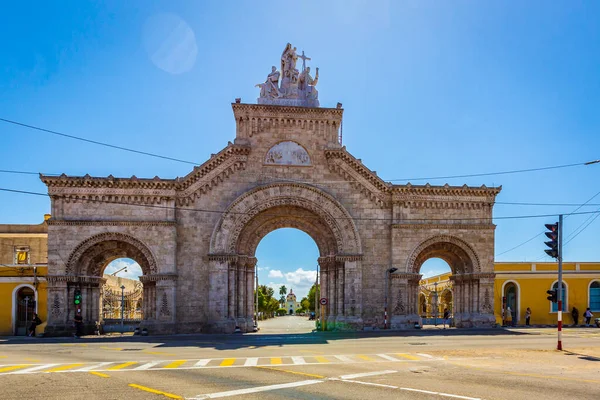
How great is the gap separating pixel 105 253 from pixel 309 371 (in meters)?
24.2

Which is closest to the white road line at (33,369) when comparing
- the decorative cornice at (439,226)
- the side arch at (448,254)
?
the decorative cornice at (439,226)

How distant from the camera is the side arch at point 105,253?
109ft

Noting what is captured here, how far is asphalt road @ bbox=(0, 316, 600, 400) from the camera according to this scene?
451 inches

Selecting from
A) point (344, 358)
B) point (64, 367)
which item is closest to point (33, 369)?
point (64, 367)

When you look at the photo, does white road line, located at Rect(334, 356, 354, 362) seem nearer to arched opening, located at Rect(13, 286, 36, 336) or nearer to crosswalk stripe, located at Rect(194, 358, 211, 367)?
crosswalk stripe, located at Rect(194, 358, 211, 367)

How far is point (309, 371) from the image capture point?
14.7 meters

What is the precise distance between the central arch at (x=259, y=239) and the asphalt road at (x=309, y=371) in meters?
10.4

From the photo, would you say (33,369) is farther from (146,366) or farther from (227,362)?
(227,362)

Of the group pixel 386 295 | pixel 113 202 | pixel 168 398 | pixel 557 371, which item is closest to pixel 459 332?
pixel 386 295

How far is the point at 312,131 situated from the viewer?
36.6m

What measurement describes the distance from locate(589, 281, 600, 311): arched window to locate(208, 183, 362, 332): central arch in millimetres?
19280

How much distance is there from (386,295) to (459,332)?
17.1ft

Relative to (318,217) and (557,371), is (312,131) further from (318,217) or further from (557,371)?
(557,371)

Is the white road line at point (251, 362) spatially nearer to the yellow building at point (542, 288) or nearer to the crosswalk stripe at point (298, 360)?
the crosswalk stripe at point (298, 360)
